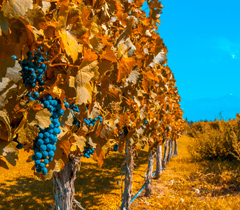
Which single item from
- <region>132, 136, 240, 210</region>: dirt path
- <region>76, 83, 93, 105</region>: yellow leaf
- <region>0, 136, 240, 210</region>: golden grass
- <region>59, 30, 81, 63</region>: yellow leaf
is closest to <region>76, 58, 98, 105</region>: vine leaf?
<region>76, 83, 93, 105</region>: yellow leaf

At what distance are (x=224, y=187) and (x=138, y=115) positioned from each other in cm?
651

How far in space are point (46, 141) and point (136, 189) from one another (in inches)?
291

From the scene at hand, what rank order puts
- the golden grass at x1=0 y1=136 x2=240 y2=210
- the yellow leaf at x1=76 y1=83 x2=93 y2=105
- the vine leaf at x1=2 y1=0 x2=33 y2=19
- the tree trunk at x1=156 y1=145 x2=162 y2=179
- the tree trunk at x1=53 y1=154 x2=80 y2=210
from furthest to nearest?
1. the tree trunk at x1=156 y1=145 x2=162 y2=179
2. the golden grass at x1=0 y1=136 x2=240 y2=210
3. the tree trunk at x1=53 y1=154 x2=80 y2=210
4. the yellow leaf at x1=76 y1=83 x2=93 y2=105
5. the vine leaf at x1=2 y1=0 x2=33 y2=19

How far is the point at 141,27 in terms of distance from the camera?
9.32 feet

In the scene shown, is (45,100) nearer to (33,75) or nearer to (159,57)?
(33,75)

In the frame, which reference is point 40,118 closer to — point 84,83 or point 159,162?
point 84,83

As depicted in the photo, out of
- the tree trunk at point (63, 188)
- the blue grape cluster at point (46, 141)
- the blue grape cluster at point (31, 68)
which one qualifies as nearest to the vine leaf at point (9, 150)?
the blue grape cluster at point (46, 141)

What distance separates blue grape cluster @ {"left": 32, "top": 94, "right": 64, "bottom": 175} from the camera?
99 cm

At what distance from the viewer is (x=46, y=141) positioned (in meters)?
1.00

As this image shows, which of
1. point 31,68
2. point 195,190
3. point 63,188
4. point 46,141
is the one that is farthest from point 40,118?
point 195,190

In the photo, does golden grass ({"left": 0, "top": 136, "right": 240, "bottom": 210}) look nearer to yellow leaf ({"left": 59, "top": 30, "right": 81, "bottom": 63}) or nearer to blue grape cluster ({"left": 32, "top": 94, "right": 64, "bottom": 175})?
blue grape cluster ({"left": 32, "top": 94, "right": 64, "bottom": 175})

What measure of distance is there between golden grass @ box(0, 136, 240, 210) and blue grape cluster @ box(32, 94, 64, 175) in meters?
5.47

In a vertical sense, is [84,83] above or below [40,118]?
above

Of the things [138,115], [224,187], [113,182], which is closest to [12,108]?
[138,115]
